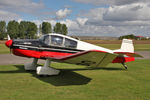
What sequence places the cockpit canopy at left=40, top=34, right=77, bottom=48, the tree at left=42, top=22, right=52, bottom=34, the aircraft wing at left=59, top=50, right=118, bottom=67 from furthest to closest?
the tree at left=42, top=22, right=52, bottom=34 < the cockpit canopy at left=40, top=34, right=77, bottom=48 < the aircraft wing at left=59, top=50, right=118, bottom=67

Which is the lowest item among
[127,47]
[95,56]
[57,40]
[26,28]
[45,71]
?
[45,71]

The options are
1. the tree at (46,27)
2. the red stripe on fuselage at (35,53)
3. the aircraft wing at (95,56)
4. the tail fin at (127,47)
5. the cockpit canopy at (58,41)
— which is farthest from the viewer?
the tree at (46,27)

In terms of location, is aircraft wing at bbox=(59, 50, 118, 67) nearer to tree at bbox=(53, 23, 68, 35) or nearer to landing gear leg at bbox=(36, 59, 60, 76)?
landing gear leg at bbox=(36, 59, 60, 76)

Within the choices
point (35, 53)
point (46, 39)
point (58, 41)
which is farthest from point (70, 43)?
point (35, 53)

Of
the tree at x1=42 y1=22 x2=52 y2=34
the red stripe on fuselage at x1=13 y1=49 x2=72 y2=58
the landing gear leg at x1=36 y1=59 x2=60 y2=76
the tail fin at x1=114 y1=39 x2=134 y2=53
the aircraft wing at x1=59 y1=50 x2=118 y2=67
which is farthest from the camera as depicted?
the tree at x1=42 y1=22 x2=52 y2=34

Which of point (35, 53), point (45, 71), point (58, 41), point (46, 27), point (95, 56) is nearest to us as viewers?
point (95, 56)

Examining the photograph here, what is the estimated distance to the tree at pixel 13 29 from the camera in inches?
3529

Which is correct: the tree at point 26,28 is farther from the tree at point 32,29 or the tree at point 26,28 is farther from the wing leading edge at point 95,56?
the wing leading edge at point 95,56

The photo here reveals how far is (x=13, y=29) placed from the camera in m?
90.3

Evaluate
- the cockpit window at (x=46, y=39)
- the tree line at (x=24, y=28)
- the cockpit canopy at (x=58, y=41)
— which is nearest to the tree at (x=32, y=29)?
the tree line at (x=24, y=28)

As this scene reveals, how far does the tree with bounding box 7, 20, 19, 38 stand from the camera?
294ft

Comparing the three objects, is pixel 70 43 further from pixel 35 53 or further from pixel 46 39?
pixel 35 53

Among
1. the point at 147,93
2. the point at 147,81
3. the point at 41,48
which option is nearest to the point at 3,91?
the point at 41,48

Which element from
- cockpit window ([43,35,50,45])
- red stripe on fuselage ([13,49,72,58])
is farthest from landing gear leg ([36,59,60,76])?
cockpit window ([43,35,50,45])
